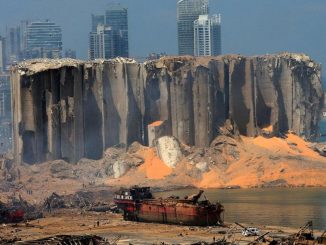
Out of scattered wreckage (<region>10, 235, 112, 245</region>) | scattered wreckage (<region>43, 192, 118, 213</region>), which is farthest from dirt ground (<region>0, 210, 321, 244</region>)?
scattered wreckage (<region>10, 235, 112, 245</region>)

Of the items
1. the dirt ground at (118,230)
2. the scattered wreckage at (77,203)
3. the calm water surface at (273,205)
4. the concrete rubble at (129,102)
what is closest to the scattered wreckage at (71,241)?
the dirt ground at (118,230)

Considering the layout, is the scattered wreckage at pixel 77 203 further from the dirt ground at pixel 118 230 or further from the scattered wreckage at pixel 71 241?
the scattered wreckage at pixel 71 241

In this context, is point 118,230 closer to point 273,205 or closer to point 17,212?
point 17,212

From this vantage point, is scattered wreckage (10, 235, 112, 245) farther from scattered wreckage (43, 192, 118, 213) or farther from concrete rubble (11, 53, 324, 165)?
concrete rubble (11, 53, 324, 165)

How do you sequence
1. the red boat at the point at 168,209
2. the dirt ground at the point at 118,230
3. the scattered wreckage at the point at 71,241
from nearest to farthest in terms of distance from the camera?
the scattered wreckage at the point at 71,241 → the dirt ground at the point at 118,230 → the red boat at the point at 168,209

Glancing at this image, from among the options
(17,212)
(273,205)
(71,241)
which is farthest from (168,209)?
(71,241)

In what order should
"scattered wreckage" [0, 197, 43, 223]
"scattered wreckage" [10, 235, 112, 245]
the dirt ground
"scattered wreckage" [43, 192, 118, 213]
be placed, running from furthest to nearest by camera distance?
"scattered wreckage" [43, 192, 118, 213] → "scattered wreckage" [0, 197, 43, 223] → the dirt ground → "scattered wreckage" [10, 235, 112, 245]
